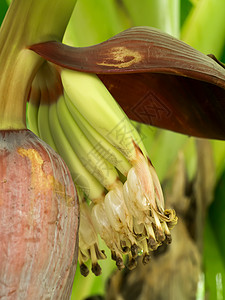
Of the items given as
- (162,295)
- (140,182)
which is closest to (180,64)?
(140,182)

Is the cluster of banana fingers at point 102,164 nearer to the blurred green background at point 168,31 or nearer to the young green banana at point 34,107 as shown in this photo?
the young green banana at point 34,107

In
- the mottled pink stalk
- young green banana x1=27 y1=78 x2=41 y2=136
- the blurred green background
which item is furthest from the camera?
the blurred green background

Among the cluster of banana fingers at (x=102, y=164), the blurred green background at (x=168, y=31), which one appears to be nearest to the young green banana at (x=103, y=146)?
the cluster of banana fingers at (x=102, y=164)

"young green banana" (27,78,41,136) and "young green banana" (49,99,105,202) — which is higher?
"young green banana" (27,78,41,136)

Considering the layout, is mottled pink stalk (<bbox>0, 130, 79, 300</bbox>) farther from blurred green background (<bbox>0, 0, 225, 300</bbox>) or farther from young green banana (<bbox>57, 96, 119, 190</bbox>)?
blurred green background (<bbox>0, 0, 225, 300</bbox>)

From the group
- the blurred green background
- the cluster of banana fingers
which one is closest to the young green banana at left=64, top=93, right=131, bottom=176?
the cluster of banana fingers
